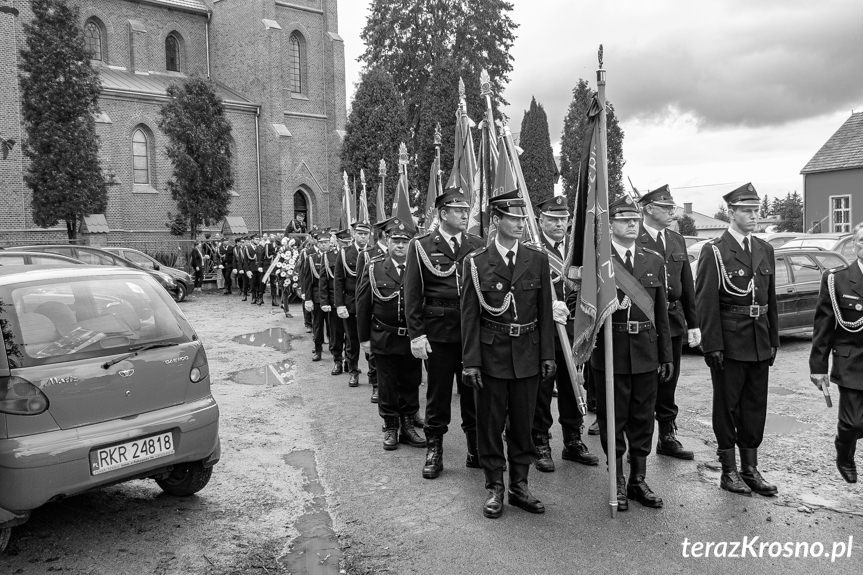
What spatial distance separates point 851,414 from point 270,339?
10851 mm

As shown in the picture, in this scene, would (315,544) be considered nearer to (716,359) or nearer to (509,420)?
(509,420)

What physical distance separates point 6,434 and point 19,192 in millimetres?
26943

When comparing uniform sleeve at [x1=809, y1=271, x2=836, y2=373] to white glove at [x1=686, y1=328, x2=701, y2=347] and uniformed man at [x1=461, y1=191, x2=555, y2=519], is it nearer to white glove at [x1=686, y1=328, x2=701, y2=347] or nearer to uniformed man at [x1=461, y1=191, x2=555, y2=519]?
white glove at [x1=686, y1=328, x2=701, y2=347]

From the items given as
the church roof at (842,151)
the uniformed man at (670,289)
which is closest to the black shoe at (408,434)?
the uniformed man at (670,289)

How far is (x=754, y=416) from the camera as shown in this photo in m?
5.14

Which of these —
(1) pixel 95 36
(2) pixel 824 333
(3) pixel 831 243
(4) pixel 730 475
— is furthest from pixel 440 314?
(1) pixel 95 36

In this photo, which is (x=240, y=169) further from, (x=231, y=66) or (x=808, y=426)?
(x=808, y=426)

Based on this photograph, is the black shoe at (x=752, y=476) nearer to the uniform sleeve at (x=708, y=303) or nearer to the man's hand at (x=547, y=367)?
the uniform sleeve at (x=708, y=303)

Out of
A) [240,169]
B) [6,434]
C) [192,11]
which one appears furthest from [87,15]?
[6,434]

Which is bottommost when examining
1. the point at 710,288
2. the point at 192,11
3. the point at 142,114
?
the point at 710,288

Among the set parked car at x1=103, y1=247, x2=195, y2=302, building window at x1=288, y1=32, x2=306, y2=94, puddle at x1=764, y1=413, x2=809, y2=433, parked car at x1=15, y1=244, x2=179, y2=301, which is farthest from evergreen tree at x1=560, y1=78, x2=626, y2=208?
puddle at x1=764, y1=413, x2=809, y2=433

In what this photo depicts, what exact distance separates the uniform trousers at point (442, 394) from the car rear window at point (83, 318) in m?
1.91

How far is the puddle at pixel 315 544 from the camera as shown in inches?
161

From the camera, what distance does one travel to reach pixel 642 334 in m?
4.98
